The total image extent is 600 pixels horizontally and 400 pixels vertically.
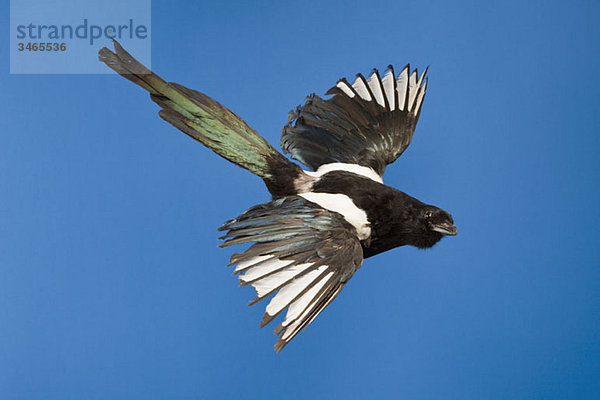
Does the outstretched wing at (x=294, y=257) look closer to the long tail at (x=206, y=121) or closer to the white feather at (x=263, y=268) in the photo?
the white feather at (x=263, y=268)

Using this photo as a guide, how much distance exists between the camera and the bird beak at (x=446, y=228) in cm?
107

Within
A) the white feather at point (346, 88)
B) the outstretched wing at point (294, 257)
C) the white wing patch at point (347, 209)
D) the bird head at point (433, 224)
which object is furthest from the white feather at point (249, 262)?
the white feather at point (346, 88)

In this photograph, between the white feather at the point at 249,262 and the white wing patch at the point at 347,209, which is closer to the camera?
the white feather at the point at 249,262

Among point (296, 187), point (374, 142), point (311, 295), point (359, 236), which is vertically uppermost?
point (374, 142)

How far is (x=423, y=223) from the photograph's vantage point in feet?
3.55

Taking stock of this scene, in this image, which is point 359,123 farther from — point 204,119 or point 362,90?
point 204,119

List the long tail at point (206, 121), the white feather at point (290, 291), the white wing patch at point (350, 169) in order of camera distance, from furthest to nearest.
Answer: the white wing patch at point (350, 169)
the long tail at point (206, 121)
the white feather at point (290, 291)

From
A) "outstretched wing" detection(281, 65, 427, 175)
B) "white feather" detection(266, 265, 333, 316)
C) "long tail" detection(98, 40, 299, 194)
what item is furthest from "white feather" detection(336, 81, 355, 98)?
"white feather" detection(266, 265, 333, 316)

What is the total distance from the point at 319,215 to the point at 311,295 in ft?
0.50

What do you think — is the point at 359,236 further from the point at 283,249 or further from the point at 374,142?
the point at 374,142

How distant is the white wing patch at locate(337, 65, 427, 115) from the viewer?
1.28m

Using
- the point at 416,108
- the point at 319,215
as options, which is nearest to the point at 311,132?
the point at 416,108

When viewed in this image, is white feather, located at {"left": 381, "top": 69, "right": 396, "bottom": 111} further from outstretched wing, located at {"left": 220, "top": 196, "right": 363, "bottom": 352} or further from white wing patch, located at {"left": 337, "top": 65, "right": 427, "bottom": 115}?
outstretched wing, located at {"left": 220, "top": 196, "right": 363, "bottom": 352}

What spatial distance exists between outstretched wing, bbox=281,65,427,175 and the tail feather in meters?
0.15
